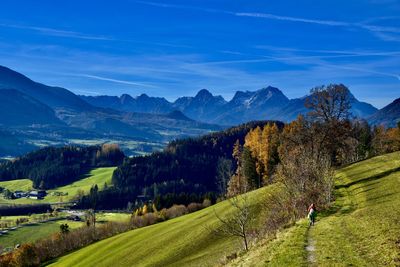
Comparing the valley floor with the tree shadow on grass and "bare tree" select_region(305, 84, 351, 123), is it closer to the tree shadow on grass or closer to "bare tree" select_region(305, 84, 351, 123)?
the tree shadow on grass

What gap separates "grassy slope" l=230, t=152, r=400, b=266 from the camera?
88.1ft

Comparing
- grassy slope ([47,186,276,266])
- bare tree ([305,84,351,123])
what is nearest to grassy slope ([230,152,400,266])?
grassy slope ([47,186,276,266])

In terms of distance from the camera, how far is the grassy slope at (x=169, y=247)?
2361 inches

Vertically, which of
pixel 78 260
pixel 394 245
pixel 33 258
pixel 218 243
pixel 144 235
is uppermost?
pixel 394 245

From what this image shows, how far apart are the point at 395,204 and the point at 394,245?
16.8 meters

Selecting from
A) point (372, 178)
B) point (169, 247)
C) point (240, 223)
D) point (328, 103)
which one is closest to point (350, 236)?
point (240, 223)

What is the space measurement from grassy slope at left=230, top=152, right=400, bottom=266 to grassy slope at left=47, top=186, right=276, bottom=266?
15622 mm

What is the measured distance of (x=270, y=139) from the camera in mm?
125938

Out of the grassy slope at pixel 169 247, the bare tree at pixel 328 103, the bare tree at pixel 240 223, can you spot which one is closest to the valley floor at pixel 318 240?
the grassy slope at pixel 169 247

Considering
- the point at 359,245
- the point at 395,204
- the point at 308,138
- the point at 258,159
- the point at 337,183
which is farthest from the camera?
the point at 258,159

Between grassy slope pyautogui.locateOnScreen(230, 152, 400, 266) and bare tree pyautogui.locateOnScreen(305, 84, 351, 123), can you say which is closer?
grassy slope pyautogui.locateOnScreen(230, 152, 400, 266)

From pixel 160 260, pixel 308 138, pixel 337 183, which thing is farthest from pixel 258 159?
pixel 160 260

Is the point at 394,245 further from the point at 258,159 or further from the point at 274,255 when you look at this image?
the point at 258,159

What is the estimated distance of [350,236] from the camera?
3309cm
